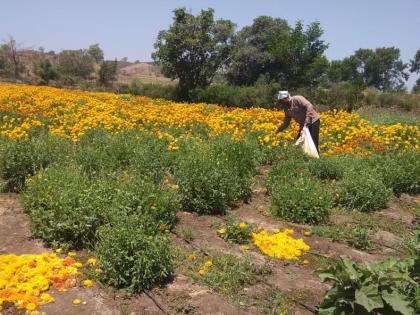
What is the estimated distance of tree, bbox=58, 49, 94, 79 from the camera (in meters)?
54.2

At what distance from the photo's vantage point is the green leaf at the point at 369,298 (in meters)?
3.32

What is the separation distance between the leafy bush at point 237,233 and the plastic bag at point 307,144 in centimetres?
342

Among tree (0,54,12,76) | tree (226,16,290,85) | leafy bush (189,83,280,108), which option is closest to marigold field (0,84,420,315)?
leafy bush (189,83,280,108)

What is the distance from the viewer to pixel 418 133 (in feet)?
39.3

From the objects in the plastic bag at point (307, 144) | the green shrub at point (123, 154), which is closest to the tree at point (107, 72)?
the green shrub at point (123, 154)

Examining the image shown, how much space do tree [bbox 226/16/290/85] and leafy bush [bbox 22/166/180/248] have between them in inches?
1031

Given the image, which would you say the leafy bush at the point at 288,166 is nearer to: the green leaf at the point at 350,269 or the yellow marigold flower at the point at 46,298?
the green leaf at the point at 350,269

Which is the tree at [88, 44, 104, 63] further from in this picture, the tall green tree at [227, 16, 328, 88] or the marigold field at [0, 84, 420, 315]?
the marigold field at [0, 84, 420, 315]

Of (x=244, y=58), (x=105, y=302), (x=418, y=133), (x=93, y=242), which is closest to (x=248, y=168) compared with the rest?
(x=93, y=242)

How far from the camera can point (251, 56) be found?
32.9 meters

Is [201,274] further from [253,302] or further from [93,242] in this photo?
[93,242]

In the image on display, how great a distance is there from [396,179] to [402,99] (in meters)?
21.6

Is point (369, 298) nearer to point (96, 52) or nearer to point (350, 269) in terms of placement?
point (350, 269)

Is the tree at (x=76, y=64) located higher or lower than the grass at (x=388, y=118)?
higher
